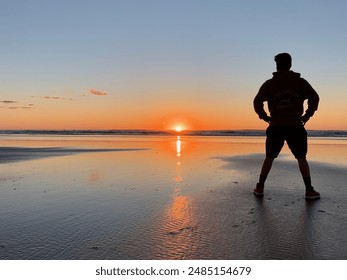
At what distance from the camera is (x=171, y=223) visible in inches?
137

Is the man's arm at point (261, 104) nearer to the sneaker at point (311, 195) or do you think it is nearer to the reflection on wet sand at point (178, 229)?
the sneaker at point (311, 195)

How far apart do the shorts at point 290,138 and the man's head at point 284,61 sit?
0.97 m

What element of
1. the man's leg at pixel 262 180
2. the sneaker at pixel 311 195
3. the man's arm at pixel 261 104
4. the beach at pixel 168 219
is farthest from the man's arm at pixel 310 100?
the beach at pixel 168 219

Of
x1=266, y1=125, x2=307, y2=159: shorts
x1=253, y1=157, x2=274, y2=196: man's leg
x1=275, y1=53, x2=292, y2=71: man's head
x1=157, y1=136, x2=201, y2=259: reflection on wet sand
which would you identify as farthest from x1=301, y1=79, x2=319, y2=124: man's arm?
x1=157, y1=136, x2=201, y2=259: reflection on wet sand

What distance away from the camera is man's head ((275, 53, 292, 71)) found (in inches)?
198

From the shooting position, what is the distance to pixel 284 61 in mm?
5039

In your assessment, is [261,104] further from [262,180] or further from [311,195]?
[311,195]

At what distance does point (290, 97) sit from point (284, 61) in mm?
597

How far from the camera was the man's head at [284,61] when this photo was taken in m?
5.03

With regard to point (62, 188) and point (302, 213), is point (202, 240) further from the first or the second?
point (62, 188)

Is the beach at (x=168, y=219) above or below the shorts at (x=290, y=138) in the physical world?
below

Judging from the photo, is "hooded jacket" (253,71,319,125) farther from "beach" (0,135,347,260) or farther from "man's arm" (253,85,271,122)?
"beach" (0,135,347,260)
